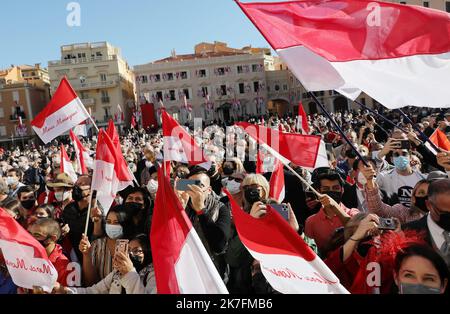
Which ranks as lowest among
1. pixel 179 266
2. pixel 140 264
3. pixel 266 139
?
pixel 140 264

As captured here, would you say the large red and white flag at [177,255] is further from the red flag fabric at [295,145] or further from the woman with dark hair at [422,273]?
the red flag fabric at [295,145]

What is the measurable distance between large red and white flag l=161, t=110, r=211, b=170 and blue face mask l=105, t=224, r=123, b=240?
10.9 ft

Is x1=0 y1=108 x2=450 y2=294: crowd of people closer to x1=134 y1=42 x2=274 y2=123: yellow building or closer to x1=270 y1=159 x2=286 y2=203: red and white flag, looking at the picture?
x1=270 y1=159 x2=286 y2=203: red and white flag

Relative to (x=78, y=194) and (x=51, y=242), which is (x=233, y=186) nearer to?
(x=78, y=194)

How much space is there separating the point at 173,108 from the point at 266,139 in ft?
196

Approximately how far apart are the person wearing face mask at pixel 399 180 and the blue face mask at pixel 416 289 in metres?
2.54

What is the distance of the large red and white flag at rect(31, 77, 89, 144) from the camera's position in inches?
287

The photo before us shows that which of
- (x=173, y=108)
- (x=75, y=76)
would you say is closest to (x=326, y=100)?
(x=173, y=108)

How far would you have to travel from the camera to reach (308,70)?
4.09 meters

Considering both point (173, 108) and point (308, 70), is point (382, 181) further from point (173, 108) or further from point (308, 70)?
point (173, 108)

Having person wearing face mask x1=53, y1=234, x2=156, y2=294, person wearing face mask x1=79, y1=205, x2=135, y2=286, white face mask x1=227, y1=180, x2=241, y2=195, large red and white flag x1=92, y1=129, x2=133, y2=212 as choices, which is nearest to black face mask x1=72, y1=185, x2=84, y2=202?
large red and white flag x1=92, y1=129, x2=133, y2=212

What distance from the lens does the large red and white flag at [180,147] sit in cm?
747

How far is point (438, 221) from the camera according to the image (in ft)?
10.2
